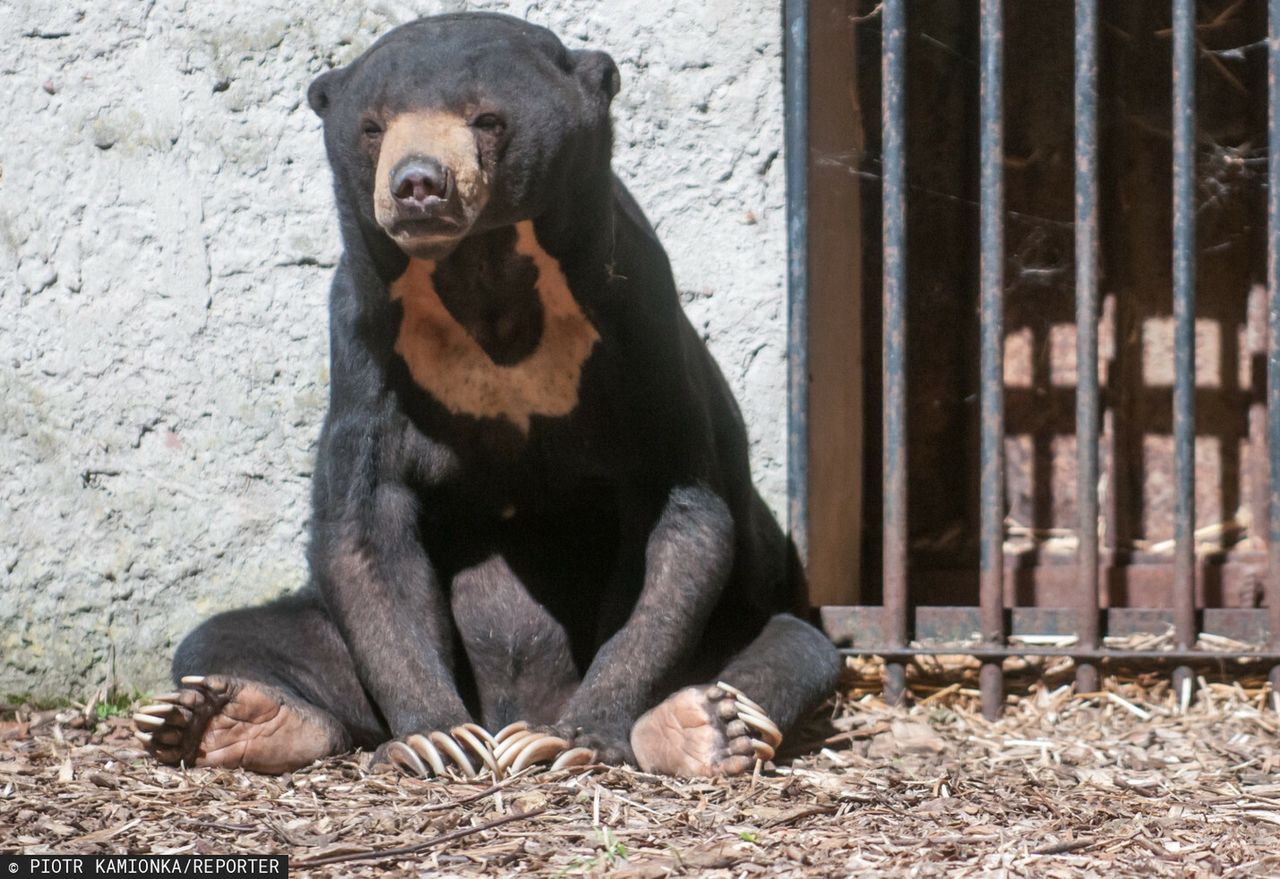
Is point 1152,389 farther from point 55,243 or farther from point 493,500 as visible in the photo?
point 55,243

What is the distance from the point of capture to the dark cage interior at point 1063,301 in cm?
494

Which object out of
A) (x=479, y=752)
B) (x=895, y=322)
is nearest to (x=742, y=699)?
(x=479, y=752)

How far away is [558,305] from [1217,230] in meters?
2.29

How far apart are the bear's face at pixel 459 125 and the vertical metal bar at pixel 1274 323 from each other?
5.79 feet

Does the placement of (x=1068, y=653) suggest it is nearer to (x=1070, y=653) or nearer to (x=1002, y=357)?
(x=1070, y=653)

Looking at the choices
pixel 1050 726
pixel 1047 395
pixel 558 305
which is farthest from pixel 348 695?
pixel 1047 395

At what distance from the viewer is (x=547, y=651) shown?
4117 millimetres

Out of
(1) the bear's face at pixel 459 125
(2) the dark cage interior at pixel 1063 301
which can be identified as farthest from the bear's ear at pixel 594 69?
(2) the dark cage interior at pixel 1063 301

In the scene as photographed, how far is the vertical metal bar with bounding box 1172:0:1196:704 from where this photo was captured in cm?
416

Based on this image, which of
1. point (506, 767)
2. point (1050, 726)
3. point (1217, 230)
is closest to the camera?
point (506, 767)

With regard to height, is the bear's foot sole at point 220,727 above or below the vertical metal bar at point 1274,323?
below

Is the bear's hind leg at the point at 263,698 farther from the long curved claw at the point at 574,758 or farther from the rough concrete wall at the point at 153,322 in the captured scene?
the long curved claw at the point at 574,758

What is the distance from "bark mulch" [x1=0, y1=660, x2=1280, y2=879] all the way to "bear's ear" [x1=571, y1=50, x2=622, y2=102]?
1.57 metres

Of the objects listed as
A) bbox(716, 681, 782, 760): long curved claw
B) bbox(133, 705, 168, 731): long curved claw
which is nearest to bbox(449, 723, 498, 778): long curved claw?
bbox(716, 681, 782, 760): long curved claw
